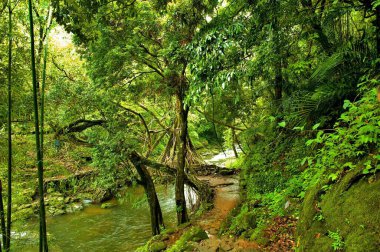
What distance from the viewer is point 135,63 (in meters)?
7.45

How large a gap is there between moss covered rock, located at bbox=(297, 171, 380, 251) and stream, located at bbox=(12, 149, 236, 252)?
5272 mm

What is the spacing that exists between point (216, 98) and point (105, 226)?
6128 mm

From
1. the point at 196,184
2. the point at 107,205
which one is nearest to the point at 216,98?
the point at 196,184

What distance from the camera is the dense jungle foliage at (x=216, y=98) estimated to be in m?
2.77

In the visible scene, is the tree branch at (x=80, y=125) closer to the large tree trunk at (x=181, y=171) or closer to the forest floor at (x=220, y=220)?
the large tree trunk at (x=181, y=171)

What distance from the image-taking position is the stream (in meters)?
8.27

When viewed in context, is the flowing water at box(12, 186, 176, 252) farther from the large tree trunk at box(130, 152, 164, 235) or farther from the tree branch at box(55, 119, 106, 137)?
the tree branch at box(55, 119, 106, 137)

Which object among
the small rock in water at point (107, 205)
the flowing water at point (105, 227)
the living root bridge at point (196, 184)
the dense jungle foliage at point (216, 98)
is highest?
the dense jungle foliage at point (216, 98)

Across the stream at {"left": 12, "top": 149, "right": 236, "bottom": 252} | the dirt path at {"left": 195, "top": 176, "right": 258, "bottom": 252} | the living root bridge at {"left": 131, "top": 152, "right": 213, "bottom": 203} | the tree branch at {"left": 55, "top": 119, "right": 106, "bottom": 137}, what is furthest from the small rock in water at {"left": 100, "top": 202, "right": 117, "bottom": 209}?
the tree branch at {"left": 55, "top": 119, "right": 106, "bottom": 137}

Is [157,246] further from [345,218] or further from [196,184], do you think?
[345,218]

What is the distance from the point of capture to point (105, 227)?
9.89 meters

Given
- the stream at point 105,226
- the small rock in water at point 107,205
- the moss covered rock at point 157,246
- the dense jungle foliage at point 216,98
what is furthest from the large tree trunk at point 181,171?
the small rock in water at point 107,205

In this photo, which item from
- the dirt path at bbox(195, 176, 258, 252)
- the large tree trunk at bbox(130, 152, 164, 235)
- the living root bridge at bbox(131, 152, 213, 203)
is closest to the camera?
the dirt path at bbox(195, 176, 258, 252)

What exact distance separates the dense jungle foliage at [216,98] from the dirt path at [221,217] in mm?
258
